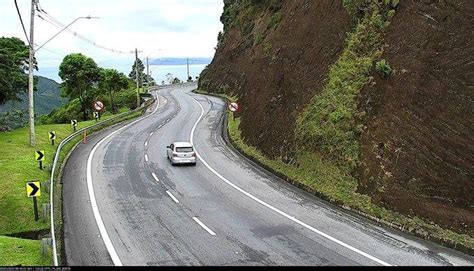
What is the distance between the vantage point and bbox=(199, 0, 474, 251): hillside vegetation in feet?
57.3

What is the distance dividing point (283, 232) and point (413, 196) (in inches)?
211

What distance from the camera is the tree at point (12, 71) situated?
31438 millimetres

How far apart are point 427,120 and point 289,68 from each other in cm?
1619

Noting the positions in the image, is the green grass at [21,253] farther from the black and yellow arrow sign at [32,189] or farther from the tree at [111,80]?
the tree at [111,80]

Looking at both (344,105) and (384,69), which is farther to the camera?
(344,105)

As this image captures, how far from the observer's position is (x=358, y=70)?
24938 millimetres

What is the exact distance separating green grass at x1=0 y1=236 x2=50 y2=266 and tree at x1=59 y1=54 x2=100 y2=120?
3658cm

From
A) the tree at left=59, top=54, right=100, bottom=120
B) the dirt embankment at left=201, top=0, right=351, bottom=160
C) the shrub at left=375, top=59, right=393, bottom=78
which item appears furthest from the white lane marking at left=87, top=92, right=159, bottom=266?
the tree at left=59, top=54, right=100, bottom=120

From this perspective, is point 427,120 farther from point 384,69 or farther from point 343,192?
point 343,192

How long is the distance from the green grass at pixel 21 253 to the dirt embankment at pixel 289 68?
14.1 metres

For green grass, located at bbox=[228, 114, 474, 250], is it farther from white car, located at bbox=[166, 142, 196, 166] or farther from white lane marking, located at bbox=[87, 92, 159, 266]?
white lane marking, located at bbox=[87, 92, 159, 266]

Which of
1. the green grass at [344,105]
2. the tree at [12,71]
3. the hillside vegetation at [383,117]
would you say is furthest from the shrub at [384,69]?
the tree at [12,71]

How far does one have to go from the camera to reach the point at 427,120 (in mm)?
19656

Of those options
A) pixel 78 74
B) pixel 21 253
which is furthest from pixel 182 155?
pixel 78 74
